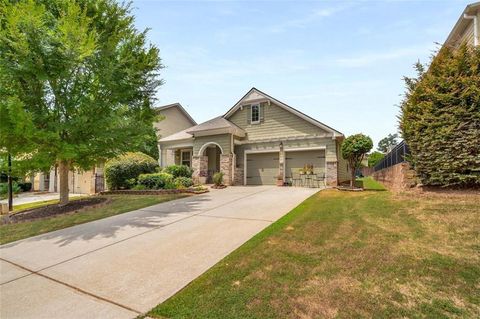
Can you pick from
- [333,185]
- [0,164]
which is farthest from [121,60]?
[333,185]

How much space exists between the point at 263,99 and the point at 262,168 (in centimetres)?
460

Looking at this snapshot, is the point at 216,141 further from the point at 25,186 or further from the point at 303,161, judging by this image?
the point at 25,186

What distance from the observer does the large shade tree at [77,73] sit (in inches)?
316

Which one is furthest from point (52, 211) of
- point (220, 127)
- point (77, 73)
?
point (220, 127)

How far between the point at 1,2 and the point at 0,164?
5.55m

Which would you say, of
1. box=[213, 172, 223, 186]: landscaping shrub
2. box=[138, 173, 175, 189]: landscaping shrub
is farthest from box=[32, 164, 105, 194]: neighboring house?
box=[213, 172, 223, 186]: landscaping shrub

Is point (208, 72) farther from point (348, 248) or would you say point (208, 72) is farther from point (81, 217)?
point (348, 248)

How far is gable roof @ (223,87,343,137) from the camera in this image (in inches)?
581

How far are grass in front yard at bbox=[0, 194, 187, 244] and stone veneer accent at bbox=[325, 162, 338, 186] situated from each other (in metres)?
8.67

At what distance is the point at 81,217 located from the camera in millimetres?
8500

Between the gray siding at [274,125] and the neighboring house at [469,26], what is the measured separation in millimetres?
7126

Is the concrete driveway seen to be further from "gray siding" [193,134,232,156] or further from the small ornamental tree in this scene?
"gray siding" [193,134,232,156]

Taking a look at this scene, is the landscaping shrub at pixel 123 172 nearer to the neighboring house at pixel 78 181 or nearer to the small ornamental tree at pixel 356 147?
the neighboring house at pixel 78 181

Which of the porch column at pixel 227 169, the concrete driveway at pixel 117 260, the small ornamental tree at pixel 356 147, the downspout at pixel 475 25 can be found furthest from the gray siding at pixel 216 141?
the downspout at pixel 475 25
